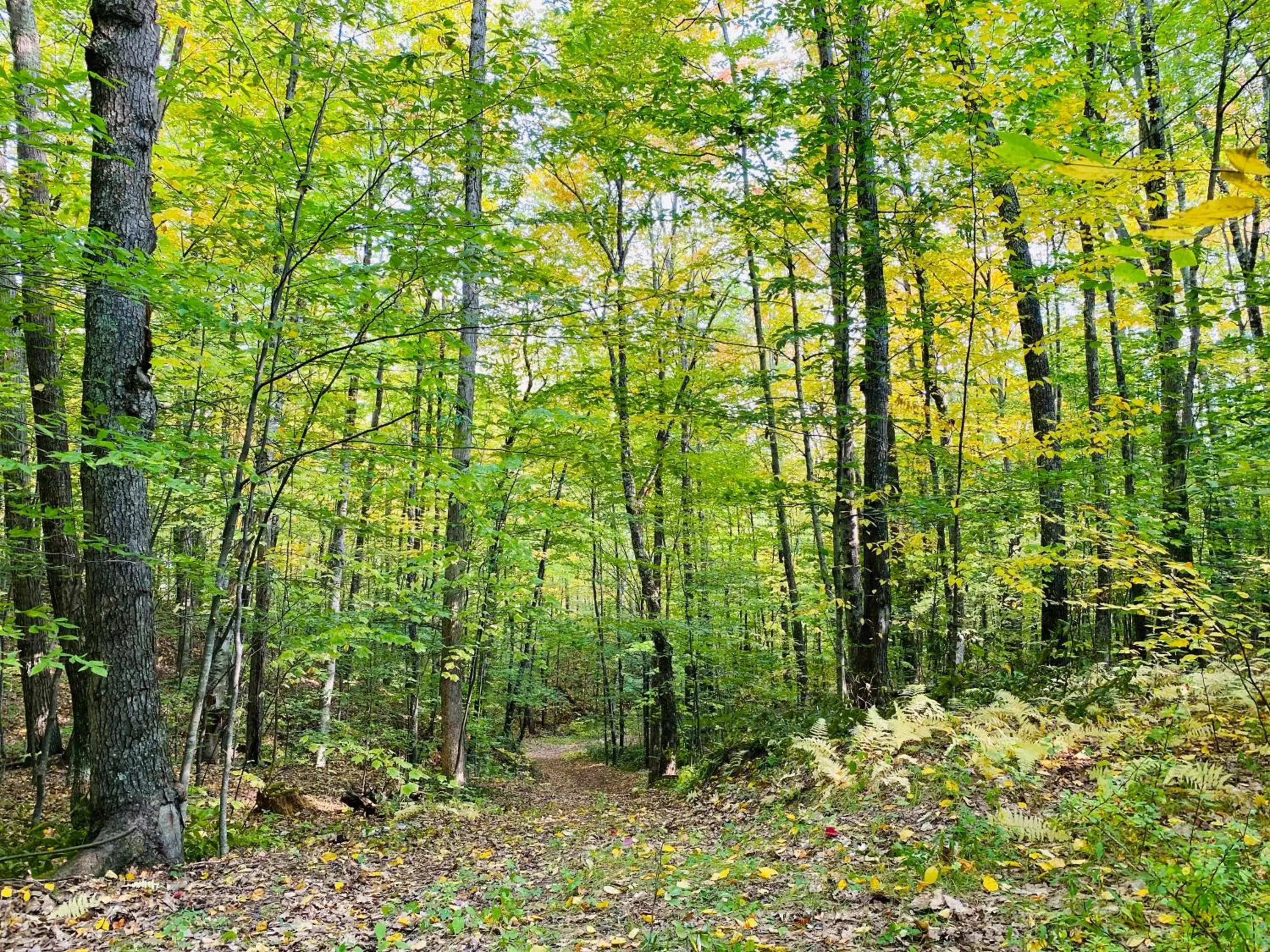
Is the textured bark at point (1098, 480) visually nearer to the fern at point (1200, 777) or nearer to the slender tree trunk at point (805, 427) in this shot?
the fern at point (1200, 777)

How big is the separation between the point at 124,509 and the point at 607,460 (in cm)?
450

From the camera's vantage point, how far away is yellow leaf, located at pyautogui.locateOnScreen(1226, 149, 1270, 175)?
3.00 ft

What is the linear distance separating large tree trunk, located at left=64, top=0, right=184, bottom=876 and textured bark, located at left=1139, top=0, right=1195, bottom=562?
9.45 metres

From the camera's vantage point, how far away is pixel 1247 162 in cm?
97

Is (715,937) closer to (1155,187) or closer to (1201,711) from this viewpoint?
(1201,711)

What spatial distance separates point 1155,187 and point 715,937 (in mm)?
9485

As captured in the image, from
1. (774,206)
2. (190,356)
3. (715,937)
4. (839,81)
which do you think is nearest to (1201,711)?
(715,937)

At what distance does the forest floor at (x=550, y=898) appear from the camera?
3342 millimetres

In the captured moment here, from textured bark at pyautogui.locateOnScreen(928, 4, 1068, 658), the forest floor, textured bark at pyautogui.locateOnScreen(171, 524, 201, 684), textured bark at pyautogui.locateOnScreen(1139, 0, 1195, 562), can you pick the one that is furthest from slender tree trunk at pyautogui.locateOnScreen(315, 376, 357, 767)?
textured bark at pyautogui.locateOnScreen(1139, 0, 1195, 562)

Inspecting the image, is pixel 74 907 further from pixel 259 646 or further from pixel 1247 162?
pixel 1247 162

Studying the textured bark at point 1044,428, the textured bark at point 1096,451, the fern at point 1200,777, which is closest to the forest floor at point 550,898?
the fern at point 1200,777

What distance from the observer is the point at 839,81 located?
21.4 feet

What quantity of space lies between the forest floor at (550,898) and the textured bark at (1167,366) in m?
5.35

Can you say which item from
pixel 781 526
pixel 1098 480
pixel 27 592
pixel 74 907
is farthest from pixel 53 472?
pixel 1098 480
